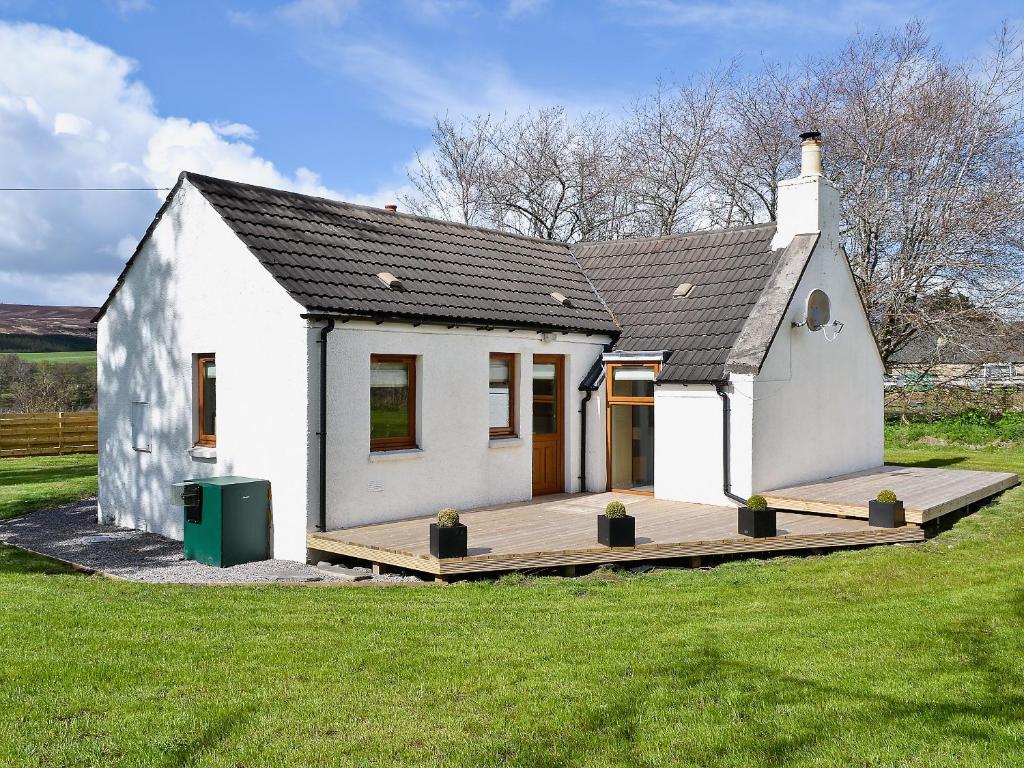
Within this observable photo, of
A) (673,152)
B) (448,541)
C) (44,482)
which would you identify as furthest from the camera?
(673,152)

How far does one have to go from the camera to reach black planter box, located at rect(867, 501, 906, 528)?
1078 centimetres

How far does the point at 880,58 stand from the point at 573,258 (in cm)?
1703

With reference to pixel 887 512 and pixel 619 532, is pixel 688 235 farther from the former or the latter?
pixel 619 532

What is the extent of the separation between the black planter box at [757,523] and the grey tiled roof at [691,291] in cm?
274

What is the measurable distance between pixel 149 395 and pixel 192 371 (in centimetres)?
135

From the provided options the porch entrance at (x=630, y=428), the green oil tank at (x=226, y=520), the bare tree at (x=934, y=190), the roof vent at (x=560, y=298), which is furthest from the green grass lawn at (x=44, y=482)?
the bare tree at (x=934, y=190)

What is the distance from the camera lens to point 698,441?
12.9 m

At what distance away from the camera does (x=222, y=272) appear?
37.4ft

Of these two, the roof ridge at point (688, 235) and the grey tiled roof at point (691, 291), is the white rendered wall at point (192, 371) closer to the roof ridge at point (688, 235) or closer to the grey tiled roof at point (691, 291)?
the grey tiled roof at point (691, 291)

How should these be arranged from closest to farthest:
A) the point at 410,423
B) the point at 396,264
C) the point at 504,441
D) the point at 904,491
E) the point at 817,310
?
the point at 410,423
the point at 396,264
the point at 904,491
the point at 504,441
the point at 817,310

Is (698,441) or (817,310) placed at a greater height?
(817,310)

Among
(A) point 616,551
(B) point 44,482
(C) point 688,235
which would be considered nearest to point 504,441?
(A) point 616,551

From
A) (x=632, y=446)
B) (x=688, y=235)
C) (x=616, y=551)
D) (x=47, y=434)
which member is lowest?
(x=616, y=551)

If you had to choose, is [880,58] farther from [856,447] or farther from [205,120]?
[205,120]
